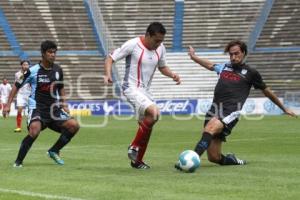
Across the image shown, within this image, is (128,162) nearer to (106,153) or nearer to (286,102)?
(106,153)

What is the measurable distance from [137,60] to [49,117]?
6.08 ft

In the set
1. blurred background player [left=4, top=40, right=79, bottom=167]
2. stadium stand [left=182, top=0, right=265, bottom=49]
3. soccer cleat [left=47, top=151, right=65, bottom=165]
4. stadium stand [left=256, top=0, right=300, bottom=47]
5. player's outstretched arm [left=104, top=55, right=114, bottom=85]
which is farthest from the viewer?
stadium stand [left=182, top=0, right=265, bottom=49]

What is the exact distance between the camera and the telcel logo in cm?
3932

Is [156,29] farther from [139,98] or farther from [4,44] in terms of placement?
[4,44]

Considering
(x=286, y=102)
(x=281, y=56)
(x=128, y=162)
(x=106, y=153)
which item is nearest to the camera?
(x=128, y=162)

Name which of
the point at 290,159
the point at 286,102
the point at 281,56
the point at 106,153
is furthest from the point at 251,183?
the point at 281,56

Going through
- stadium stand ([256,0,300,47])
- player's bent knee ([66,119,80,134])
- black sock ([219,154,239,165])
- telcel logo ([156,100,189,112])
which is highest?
player's bent knee ([66,119,80,134])

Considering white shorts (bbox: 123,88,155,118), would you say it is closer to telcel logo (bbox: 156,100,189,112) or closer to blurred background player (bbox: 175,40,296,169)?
blurred background player (bbox: 175,40,296,169)

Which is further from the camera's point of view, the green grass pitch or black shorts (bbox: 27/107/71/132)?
black shorts (bbox: 27/107/71/132)

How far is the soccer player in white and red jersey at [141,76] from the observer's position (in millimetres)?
10945

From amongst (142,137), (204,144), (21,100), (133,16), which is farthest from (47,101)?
(133,16)

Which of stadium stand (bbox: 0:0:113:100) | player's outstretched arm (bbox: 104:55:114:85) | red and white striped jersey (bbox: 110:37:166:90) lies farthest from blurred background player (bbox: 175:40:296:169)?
stadium stand (bbox: 0:0:113:100)

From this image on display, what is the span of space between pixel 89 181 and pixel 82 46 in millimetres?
35199

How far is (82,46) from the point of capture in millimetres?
43844
